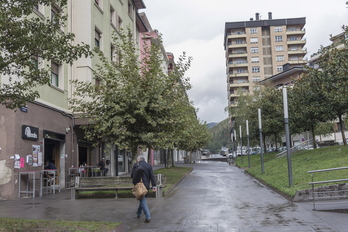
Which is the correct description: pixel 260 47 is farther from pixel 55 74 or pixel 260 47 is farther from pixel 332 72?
pixel 55 74

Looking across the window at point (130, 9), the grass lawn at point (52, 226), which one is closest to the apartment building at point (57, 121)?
the grass lawn at point (52, 226)

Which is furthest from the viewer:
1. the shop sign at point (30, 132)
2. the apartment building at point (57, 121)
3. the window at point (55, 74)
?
the window at point (55, 74)

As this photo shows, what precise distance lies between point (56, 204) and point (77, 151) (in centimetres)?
854

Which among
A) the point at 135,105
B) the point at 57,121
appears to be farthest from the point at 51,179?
the point at 135,105

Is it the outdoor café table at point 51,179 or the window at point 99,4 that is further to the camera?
the window at point 99,4

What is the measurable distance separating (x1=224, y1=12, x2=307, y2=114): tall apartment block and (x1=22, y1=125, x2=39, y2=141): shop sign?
7613cm

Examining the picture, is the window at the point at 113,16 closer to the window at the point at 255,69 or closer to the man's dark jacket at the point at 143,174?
the man's dark jacket at the point at 143,174

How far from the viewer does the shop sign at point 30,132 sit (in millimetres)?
14312

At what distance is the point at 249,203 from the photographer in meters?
10.9

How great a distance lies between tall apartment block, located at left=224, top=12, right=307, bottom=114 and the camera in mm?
89625

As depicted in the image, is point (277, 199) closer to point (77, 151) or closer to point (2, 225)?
point (2, 225)

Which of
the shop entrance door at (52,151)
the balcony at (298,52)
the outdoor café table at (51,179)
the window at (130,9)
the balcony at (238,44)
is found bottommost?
the outdoor café table at (51,179)

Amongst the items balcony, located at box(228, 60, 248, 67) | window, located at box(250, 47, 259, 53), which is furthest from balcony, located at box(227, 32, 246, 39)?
balcony, located at box(228, 60, 248, 67)

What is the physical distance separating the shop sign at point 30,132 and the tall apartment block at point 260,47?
76127 millimetres
